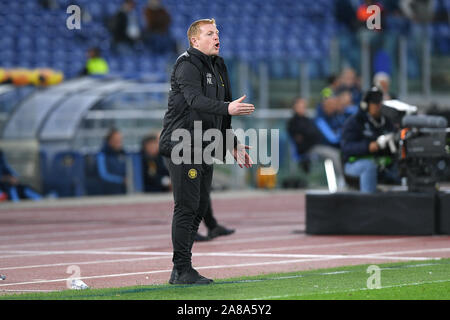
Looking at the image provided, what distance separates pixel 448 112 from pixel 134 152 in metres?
6.91

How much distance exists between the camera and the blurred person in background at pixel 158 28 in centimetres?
2630

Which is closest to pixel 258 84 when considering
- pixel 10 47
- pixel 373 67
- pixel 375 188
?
pixel 373 67

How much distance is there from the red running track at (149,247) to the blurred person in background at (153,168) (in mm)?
2793

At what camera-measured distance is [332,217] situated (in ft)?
43.9

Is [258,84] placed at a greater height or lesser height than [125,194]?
greater

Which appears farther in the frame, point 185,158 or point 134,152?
point 134,152

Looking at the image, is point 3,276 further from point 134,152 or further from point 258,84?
point 258,84

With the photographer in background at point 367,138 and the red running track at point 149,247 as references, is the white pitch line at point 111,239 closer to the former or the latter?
the red running track at point 149,247

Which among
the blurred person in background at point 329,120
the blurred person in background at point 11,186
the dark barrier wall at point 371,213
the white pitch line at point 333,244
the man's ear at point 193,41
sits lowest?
the blurred person in background at point 11,186

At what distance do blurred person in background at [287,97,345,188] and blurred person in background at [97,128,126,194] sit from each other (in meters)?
3.64

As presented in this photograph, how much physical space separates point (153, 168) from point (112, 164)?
3.11 ft

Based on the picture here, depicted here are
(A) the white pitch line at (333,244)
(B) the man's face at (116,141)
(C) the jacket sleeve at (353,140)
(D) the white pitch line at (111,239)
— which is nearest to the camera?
(A) the white pitch line at (333,244)

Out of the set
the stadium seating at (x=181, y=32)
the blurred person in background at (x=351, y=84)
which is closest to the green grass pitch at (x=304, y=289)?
the blurred person in background at (x=351, y=84)

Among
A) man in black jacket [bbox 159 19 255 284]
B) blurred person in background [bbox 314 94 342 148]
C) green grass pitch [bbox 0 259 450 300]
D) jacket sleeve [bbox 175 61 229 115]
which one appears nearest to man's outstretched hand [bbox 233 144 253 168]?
man in black jacket [bbox 159 19 255 284]
